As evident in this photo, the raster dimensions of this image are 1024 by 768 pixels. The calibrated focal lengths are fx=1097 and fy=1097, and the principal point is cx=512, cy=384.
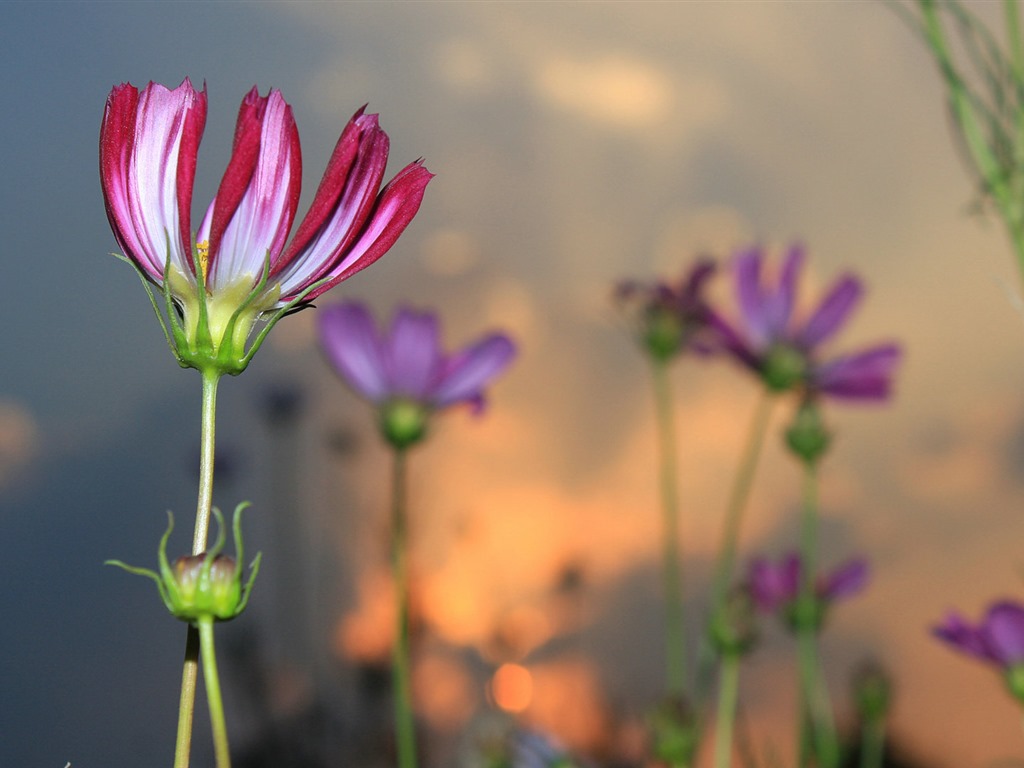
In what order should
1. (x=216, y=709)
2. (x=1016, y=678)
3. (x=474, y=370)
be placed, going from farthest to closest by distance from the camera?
1. (x=1016, y=678)
2. (x=474, y=370)
3. (x=216, y=709)

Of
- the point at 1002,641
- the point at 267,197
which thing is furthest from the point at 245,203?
the point at 1002,641

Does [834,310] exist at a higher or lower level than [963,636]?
higher

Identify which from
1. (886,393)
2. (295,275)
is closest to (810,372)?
(886,393)

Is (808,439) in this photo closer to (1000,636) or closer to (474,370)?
(1000,636)

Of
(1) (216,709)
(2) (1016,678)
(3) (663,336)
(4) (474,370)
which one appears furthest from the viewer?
(3) (663,336)

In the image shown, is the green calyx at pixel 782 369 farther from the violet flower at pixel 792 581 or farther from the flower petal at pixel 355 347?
the flower petal at pixel 355 347

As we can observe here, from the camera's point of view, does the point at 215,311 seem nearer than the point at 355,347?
Yes
